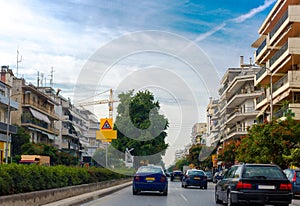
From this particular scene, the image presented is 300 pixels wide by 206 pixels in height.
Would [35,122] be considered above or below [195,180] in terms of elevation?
above

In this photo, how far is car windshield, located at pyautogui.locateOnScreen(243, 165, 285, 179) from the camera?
51.8 ft

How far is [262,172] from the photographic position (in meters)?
16.0

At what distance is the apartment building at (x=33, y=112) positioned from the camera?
248 ft

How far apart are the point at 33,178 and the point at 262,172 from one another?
24.5 feet

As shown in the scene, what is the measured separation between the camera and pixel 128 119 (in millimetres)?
60125

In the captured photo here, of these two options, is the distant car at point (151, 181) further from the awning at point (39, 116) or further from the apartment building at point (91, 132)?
the apartment building at point (91, 132)

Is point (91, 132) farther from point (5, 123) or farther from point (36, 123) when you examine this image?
point (5, 123)

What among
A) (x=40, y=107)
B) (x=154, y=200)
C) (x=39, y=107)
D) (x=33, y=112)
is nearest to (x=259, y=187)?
(x=154, y=200)

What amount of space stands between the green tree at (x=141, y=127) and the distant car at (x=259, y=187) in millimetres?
42721

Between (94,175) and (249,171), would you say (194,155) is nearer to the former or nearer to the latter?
(94,175)

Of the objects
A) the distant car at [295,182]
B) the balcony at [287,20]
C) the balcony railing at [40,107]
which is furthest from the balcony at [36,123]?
the distant car at [295,182]

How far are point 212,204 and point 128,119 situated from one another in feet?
136

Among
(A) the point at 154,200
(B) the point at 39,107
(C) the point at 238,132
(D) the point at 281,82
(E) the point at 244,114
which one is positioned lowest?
(A) the point at 154,200

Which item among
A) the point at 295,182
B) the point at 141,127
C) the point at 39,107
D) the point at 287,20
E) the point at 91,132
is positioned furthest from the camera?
the point at 91,132
